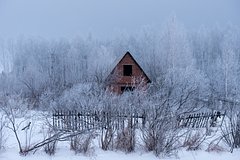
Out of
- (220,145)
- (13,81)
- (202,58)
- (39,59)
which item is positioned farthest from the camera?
(39,59)

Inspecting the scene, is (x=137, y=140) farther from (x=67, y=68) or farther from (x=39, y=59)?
(x=39, y=59)

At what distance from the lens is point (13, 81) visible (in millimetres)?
32906

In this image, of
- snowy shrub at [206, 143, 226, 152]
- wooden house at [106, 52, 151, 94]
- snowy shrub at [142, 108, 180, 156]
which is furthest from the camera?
wooden house at [106, 52, 151, 94]

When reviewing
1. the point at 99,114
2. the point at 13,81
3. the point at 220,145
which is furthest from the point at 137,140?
the point at 13,81

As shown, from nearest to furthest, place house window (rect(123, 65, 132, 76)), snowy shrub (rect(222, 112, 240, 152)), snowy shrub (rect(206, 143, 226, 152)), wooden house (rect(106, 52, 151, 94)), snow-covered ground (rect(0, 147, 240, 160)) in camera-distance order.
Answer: snow-covered ground (rect(0, 147, 240, 160)) < snowy shrub (rect(206, 143, 226, 152)) < snowy shrub (rect(222, 112, 240, 152)) < wooden house (rect(106, 52, 151, 94)) < house window (rect(123, 65, 132, 76))

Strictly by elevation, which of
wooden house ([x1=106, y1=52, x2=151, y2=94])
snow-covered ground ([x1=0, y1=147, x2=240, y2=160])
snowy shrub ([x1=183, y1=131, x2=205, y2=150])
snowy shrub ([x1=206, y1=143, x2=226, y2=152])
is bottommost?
snow-covered ground ([x1=0, y1=147, x2=240, y2=160])

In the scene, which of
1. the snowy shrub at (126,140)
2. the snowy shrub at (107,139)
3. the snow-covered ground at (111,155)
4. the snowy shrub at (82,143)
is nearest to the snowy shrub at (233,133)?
the snow-covered ground at (111,155)

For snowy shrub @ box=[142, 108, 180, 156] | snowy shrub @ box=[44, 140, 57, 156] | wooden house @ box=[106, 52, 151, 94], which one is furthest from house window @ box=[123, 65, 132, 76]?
snowy shrub @ box=[44, 140, 57, 156]

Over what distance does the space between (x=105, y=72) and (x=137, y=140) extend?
1653 cm

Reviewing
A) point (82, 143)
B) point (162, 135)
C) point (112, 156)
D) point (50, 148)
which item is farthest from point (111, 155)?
point (50, 148)

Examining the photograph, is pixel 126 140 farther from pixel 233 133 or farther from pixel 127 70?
→ pixel 127 70

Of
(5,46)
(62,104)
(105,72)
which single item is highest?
(5,46)

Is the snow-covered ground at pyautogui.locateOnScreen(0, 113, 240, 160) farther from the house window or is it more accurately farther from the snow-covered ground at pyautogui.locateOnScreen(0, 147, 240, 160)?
the house window

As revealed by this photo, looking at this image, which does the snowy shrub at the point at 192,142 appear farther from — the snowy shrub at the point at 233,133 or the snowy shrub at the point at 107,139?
the snowy shrub at the point at 107,139
